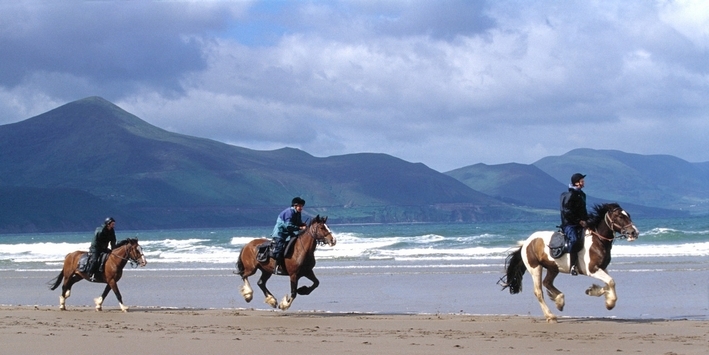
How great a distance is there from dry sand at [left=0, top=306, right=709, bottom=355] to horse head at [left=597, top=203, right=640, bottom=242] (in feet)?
4.39

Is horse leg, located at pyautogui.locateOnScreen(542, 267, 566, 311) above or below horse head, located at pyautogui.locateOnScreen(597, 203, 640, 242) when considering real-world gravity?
below

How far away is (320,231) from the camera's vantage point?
1648 cm

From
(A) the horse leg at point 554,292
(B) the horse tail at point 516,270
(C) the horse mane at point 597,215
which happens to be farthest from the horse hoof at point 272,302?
(C) the horse mane at point 597,215

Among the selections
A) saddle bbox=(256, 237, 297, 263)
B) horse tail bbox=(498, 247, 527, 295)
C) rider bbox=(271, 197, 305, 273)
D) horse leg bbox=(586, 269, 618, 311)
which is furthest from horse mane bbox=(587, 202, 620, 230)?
saddle bbox=(256, 237, 297, 263)

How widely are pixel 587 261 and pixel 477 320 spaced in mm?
1951

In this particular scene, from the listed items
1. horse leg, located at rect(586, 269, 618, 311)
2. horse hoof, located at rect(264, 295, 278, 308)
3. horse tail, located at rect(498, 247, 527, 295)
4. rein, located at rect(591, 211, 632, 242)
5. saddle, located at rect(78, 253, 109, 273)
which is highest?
rein, located at rect(591, 211, 632, 242)

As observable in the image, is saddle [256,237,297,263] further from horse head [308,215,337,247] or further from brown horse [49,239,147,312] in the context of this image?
brown horse [49,239,147,312]

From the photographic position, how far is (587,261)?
14273 mm

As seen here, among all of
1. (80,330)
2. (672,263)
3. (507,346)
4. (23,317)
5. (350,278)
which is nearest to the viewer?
(507,346)

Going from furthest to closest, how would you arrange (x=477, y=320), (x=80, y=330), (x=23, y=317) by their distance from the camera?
1. (x=23, y=317)
2. (x=477, y=320)
3. (x=80, y=330)

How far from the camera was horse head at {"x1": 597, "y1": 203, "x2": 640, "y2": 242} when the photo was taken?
13812 mm

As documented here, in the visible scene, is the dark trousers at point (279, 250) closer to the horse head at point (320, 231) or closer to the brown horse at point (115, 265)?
the horse head at point (320, 231)

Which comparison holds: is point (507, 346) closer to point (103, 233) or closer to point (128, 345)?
point (128, 345)

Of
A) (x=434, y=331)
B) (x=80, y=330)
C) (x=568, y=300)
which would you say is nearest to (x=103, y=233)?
(x=80, y=330)
